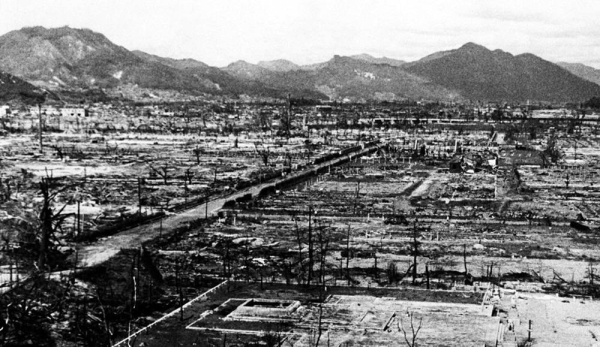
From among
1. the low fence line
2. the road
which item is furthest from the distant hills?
the low fence line

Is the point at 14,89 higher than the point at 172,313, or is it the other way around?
the point at 14,89

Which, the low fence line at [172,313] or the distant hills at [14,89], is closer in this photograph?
the low fence line at [172,313]

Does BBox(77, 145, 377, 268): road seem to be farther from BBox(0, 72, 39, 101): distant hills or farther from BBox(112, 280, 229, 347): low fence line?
BBox(0, 72, 39, 101): distant hills

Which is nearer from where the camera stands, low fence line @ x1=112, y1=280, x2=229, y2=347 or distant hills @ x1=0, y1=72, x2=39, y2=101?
low fence line @ x1=112, y1=280, x2=229, y2=347

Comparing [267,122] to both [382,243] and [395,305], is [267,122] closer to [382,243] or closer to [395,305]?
[382,243]

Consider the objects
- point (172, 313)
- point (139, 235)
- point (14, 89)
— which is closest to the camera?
point (172, 313)

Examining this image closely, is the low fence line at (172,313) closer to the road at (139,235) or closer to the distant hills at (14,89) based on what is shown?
the road at (139,235)

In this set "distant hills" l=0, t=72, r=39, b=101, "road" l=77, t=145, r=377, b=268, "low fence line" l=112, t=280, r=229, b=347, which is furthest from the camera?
"distant hills" l=0, t=72, r=39, b=101

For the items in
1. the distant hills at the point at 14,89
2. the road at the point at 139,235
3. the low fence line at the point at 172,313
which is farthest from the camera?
the distant hills at the point at 14,89

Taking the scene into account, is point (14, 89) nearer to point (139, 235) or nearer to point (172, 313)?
point (139, 235)

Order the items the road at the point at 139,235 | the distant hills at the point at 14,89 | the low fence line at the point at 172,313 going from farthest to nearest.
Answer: the distant hills at the point at 14,89 → the road at the point at 139,235 → the low fence line at the point at 172,313

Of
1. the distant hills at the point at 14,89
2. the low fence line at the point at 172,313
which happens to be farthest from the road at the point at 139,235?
the distant hills at the point at 14,89

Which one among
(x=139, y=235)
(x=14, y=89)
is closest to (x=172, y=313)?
(x=139, y=235)
